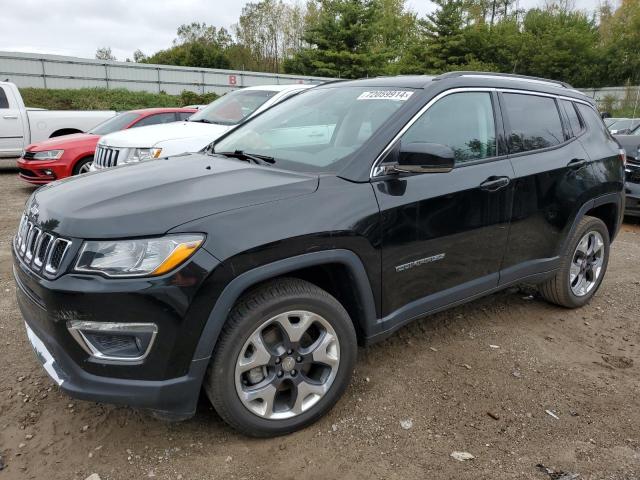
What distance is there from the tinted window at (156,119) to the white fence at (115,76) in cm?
1431

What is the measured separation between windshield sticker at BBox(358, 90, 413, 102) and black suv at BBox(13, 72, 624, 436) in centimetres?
2

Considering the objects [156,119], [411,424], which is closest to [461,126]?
[411,424]

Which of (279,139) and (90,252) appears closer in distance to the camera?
(90,252)

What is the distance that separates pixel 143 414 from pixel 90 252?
108 centimetres

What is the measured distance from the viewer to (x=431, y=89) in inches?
120

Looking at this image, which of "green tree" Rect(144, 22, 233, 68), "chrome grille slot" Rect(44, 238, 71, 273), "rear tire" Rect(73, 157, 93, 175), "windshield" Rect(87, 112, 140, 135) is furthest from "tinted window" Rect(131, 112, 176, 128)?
"green tree" Rect(144, 22, 233, 68)

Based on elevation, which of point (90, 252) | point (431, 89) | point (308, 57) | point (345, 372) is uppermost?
point (308, 57)

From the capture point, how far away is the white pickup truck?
34.7ft

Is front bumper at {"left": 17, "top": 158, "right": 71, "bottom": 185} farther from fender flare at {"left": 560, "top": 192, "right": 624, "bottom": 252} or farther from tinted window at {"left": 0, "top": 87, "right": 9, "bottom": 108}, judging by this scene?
fender flare at {"left": 560, "top": 192, "right": 624, "bottom": 252}

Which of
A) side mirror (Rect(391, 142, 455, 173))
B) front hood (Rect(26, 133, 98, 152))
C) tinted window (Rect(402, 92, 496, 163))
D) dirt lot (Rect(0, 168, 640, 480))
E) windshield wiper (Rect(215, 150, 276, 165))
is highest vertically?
tinted window (Rect(402, 92, 496, 163))

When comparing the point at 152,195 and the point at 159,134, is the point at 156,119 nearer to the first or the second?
the point at 159,134

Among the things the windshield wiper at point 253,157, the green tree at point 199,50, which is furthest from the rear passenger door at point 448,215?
the green tree at point 199,50

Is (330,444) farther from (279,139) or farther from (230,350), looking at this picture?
(279,139)

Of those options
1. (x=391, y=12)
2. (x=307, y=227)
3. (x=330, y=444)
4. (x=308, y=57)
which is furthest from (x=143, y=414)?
(x=391, y=12)
